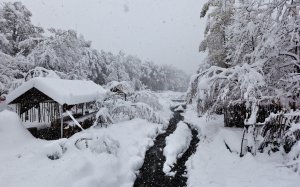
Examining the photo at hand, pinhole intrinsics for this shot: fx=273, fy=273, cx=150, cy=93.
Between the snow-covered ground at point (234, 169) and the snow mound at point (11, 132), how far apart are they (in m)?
7.08

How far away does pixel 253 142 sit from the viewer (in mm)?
10719

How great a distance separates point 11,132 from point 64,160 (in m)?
3.59

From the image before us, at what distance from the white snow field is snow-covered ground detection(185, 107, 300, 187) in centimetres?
252

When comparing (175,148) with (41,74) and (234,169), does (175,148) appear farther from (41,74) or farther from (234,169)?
(41,74)

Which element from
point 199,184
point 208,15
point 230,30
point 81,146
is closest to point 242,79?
point 230,30

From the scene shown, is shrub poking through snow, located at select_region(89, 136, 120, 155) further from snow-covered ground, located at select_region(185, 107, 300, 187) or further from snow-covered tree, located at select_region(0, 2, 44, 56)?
snow-covered tree, located at select_region(0, 2, 44, 56)

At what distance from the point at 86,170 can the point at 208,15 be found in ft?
60.7

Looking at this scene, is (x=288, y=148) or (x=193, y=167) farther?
(x=193, y=167)

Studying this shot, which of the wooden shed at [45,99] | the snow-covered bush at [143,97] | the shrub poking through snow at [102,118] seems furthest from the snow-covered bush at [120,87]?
the wooden shed at [45,99]

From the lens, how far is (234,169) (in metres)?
9.98

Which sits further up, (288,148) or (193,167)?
(288,148)

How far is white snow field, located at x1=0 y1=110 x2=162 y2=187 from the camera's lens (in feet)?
25.7

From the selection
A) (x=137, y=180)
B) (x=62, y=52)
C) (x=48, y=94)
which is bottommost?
(x=137, y=180)

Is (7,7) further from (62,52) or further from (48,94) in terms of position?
(48,94)
